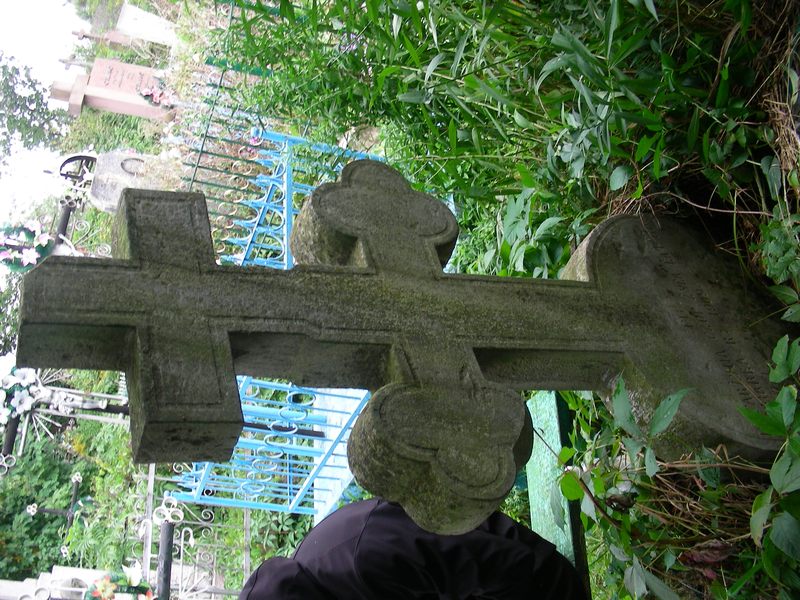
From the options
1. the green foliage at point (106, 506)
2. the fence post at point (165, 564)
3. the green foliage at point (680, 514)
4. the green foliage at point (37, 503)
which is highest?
the green foliage at point (680, 514)

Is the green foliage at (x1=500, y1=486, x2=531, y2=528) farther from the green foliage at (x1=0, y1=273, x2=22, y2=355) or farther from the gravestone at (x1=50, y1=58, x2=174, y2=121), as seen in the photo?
the gravestone at (x1=50, y1=58, x2=174, y2=121)

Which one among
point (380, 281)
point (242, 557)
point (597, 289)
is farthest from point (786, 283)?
point (242, 557)

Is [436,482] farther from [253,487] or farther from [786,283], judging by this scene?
[253,487]

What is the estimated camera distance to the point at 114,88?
36.6 feet

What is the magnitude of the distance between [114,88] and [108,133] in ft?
5.92

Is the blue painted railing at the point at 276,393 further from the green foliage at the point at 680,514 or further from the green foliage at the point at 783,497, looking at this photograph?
the green foliage at the point at 783,497

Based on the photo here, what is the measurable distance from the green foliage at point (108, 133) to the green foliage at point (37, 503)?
4164 mm

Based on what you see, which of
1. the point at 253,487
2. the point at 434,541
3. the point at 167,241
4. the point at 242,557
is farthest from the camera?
the point at 242,557

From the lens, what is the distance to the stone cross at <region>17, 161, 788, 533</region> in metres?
1.24

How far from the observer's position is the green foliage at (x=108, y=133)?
11547 mm

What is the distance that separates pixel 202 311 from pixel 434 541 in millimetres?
1195

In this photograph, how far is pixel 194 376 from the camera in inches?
48.9

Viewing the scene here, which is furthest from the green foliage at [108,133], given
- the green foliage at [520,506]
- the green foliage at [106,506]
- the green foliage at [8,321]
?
the green foliage at [520,506]

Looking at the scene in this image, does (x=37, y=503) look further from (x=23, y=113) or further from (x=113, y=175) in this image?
(x=23, y=113)
